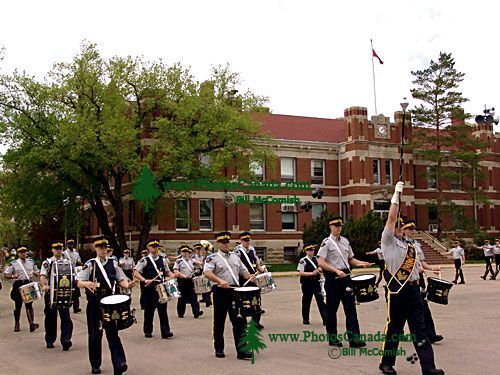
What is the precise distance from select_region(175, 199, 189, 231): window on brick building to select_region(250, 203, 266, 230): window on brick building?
206 inches

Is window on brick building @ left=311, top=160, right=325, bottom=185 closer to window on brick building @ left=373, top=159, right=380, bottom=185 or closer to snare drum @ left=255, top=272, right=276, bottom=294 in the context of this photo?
window on brick building @ left=373, top=159, right=380, bottom=185

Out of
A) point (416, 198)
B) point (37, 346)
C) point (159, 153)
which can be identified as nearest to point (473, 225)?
point (416, 198)

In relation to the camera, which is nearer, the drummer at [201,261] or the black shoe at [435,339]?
the black shoe at [435,339]

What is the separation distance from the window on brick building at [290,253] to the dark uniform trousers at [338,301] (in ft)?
122

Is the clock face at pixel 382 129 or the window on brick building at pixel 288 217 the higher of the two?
the clock face at pixel 382 129

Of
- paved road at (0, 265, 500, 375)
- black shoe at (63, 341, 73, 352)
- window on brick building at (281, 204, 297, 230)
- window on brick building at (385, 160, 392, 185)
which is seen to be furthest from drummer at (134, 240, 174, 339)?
window on brick building at (385, 160, 392, 185)

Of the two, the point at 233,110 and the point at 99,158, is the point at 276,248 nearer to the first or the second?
the point at 233,110

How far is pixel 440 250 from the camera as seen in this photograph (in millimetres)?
48281

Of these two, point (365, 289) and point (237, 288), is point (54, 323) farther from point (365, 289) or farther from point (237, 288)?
point (365, 289)

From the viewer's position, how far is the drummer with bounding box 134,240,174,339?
533 inches

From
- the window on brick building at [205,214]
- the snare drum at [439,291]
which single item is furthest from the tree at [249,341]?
the window on brick building at [205,214]

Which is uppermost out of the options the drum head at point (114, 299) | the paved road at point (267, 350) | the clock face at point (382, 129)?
the clock face at point (382, 129)

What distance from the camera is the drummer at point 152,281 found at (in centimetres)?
1353

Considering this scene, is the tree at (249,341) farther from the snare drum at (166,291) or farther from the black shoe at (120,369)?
the snare drum at (166,291)
